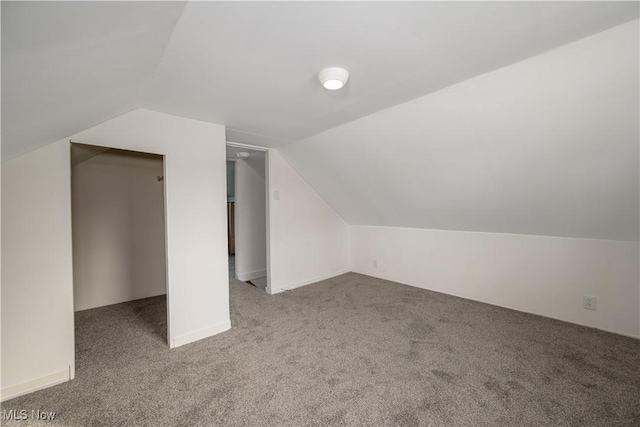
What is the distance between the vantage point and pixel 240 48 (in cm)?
142

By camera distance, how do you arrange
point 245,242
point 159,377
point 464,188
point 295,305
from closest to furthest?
1. point 159,377
2. point 464,188
3. point 295,305
4. point 245,242

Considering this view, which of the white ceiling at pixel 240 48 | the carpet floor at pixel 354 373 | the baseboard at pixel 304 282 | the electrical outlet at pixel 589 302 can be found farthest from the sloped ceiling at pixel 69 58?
the electrical outlet at pixel 589 302

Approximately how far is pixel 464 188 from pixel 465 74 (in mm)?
1298

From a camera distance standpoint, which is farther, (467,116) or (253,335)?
(253,335)

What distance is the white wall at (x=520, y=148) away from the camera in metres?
1.55

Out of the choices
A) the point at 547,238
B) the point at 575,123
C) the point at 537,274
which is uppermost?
the point at 575,123

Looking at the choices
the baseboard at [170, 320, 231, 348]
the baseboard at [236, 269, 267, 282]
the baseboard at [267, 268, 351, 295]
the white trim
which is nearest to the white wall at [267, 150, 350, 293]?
the baseboard at [267, 268, 351, 295]

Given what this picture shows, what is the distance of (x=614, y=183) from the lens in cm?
198

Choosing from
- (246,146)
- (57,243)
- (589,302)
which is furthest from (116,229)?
(589,302)

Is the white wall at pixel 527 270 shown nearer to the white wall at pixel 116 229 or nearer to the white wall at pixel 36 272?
the white wall at pixel 116 229

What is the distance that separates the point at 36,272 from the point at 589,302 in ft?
15.3

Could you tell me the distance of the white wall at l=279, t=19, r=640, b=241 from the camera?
155cm

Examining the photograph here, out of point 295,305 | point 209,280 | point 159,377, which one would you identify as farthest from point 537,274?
point 159,377

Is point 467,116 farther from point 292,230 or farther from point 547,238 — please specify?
point 292,230
